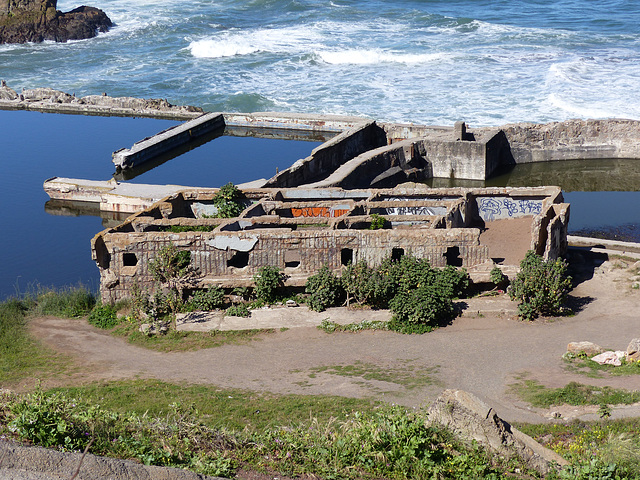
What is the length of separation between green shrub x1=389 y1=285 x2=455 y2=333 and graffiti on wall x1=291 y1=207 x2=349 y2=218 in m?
4.84

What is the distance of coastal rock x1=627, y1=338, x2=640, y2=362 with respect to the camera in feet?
55.7

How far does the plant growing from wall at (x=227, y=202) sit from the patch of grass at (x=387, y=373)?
331 inches

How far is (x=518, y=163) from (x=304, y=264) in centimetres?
1929

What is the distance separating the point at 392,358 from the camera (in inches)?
704

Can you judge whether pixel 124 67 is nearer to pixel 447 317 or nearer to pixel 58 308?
pixel 58 308

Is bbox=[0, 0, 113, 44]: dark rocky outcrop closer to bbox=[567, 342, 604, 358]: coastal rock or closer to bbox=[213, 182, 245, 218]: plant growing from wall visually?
bbox=[213, 182, 245, 218]: plant growing from wall

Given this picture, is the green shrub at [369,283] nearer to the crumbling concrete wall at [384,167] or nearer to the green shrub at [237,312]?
the green shrub at [237,312]

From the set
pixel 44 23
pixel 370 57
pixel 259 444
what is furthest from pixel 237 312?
pixel 44 23

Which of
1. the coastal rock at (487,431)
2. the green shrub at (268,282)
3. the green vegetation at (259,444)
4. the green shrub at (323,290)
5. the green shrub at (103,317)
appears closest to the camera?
the green vegetation at (259,444)

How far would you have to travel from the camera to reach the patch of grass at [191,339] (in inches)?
750

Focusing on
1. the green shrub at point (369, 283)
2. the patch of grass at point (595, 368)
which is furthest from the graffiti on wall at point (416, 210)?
the patch of grass at point (595, 368)

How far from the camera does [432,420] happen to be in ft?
40.5

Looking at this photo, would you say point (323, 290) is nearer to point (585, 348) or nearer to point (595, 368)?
point (585, 348)

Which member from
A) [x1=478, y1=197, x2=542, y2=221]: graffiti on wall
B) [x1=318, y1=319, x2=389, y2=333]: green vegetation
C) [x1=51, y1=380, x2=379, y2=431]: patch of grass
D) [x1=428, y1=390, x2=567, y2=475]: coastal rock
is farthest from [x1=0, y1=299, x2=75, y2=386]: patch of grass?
[x1=478, y1=197, x2=542, y2=221]: graffiti on wall
